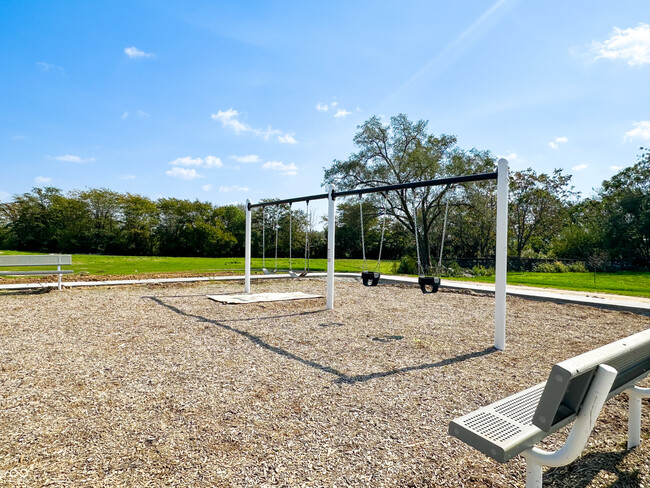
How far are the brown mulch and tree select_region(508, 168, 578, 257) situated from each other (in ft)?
74.5

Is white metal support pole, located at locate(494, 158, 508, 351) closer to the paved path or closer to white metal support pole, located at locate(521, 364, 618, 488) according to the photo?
white metal support pole, located at locate(521, 364, 618, 488)

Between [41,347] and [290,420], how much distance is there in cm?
396

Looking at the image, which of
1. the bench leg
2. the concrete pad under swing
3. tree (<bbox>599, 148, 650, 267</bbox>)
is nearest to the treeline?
tree (<bbox>599, 148, 650, 267</bbox>)

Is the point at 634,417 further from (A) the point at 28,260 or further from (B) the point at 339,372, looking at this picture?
(A) the point at 28,260

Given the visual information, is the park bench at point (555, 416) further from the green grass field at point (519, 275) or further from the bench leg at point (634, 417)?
the green grass field at point (519, 275)

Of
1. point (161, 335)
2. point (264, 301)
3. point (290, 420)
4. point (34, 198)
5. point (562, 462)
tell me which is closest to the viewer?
point (562, 462)

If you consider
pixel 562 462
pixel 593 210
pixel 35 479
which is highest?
pixel 593 210

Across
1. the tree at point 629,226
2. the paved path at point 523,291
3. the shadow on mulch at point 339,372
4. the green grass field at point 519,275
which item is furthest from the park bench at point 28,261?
the tree at point 629,226

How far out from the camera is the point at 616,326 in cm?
662

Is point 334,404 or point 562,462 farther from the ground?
point 562,462

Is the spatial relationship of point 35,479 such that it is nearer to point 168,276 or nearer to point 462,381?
point 462,381

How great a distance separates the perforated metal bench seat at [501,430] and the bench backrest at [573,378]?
127 mm

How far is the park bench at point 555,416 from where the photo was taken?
5.50 feet

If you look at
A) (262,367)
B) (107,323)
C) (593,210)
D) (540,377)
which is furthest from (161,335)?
(593,210)
